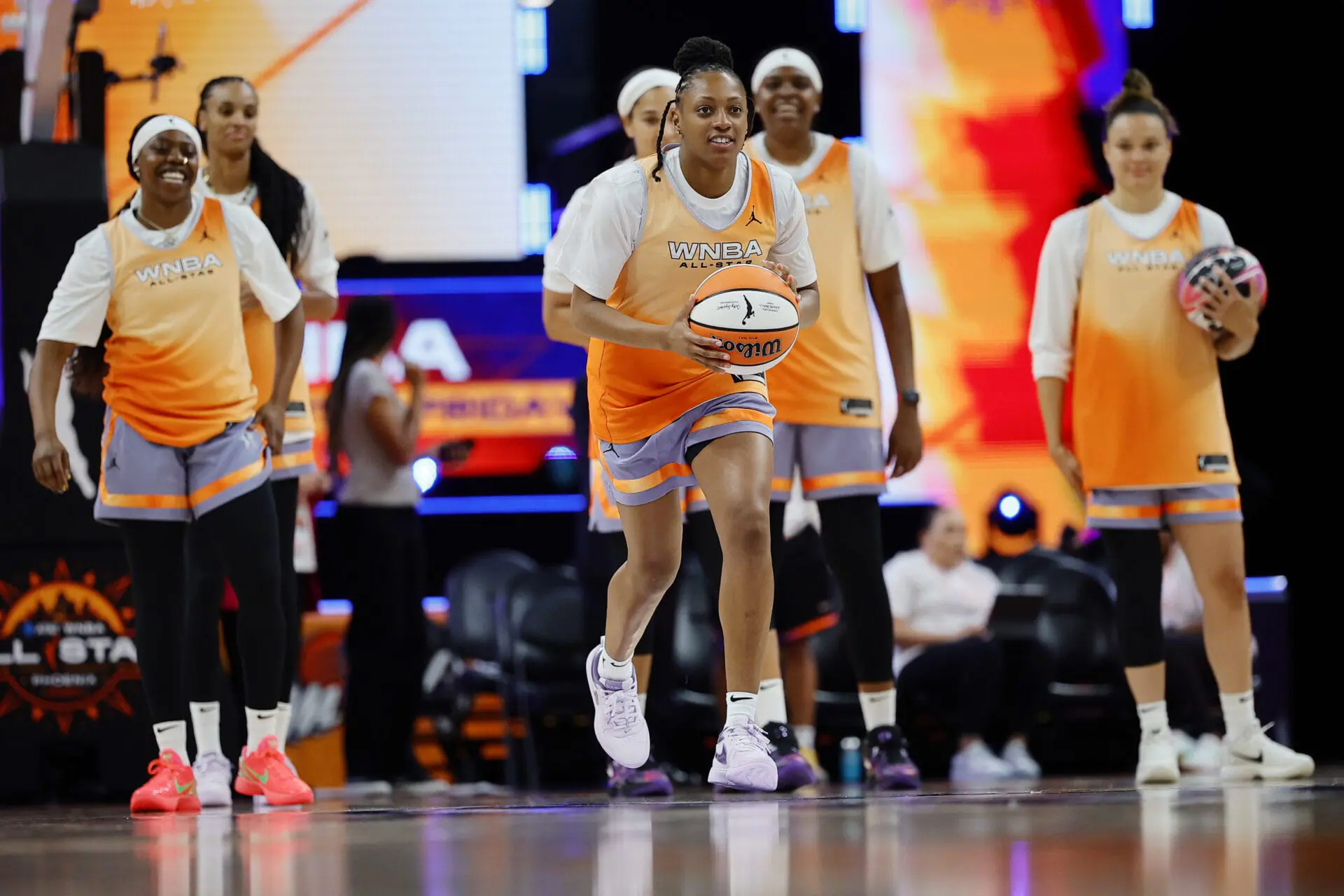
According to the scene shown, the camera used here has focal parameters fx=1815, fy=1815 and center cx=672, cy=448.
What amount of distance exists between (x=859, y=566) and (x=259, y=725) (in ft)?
5.43

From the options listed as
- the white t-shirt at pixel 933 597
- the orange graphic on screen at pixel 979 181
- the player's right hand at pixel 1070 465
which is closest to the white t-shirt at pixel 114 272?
the player's right hand at pixel 1070 465

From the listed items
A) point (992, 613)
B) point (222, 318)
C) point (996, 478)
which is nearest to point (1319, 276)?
point (996, 478)

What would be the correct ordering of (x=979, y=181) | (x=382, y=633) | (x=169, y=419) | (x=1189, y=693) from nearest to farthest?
(x=169, y=419), (x=382, y=633), (x=1189, y=693), (x=979, y=181)

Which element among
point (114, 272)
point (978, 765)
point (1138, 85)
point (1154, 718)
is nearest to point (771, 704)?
point (1154, 718)

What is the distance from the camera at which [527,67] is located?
29.5ft

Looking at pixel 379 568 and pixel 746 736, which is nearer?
pixel 746 736

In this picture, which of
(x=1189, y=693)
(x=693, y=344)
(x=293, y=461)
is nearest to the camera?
(x=693, y=344)

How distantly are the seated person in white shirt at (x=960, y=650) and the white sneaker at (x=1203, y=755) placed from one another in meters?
0.58

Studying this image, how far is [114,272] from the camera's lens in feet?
15.6

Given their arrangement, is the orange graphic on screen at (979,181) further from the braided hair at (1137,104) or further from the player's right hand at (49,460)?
the player's right hand at (49,460)

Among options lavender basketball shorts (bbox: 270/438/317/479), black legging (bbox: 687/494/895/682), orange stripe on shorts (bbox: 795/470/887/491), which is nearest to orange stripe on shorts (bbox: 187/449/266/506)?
lavender basketball shorts (bbox: 270/438/317/479)

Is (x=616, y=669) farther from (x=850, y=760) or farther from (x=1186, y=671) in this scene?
(x=1186, y=671)

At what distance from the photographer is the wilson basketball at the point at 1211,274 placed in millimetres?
4934

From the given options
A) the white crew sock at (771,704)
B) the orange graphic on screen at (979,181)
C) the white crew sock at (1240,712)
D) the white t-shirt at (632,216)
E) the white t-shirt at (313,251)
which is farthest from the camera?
the orange graphic on screen at (979,181)
